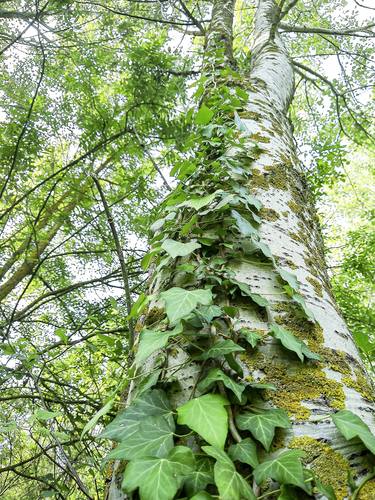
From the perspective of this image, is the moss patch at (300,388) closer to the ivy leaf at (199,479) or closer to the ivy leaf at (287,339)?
the ivy leaf at (287,339)

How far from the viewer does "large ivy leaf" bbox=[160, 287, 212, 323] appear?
604 millimetres

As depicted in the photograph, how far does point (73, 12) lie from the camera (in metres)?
A: 3.23

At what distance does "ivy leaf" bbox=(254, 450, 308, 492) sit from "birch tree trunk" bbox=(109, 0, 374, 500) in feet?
0.15

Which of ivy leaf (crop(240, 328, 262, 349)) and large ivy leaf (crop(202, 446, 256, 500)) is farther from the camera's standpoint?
ivy leaf (crop(240, 328, 262, 349))

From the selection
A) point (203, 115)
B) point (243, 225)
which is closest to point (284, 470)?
point (243, 225)

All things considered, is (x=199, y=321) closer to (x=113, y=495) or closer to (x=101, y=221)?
(x=113, y=495)

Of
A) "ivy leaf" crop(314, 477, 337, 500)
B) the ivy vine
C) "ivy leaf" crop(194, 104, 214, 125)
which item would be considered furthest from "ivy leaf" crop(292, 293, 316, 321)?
"ivy leaf" crop(194, 104, 214, 125)

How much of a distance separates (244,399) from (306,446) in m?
0.11

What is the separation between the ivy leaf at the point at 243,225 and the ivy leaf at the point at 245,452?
0.47 metres

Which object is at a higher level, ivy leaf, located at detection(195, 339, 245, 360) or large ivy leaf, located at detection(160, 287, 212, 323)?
large ivy leaf, located at detection(160, 287, 212, 323)

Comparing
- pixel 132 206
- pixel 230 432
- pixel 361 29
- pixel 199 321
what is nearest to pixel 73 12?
pixel 132 206

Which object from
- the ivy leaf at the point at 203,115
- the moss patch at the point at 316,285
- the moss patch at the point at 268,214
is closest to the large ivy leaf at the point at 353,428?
the moss patch at the point at 316,285

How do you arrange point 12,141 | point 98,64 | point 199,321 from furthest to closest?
point 98,64
point 12,141
point 199,321

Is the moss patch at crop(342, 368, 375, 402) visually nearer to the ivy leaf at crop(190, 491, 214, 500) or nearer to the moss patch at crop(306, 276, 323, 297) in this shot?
the moss patch at crop(306, 276, 323, 297)
